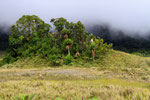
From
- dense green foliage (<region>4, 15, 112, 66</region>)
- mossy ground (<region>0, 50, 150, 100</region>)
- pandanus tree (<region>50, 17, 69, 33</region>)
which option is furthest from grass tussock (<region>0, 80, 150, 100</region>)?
pandanus tree (<region>50, 17, 69, 33</region>)

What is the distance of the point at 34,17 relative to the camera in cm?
4794

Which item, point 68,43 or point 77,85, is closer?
point 77,85

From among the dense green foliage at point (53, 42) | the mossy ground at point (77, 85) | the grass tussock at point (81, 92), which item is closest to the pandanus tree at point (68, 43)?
the dense green foliage at point (53, 42)

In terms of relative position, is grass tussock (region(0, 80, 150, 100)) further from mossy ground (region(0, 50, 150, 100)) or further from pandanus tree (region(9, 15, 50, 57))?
pandanus tree (region(9, 15, 50, 57))

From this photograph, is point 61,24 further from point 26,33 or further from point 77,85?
point 77,85

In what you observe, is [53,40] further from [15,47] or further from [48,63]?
[15,47]

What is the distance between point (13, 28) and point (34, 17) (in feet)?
31.9

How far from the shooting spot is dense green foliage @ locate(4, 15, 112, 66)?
40.8 meters

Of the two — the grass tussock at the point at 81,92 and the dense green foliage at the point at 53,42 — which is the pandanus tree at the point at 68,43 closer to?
the dense green foliage at the point at 53,42

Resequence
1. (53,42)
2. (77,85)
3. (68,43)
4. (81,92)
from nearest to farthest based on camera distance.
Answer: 1. (81,92)
2. (77,85)
3. (68,43)
4. (53,42)

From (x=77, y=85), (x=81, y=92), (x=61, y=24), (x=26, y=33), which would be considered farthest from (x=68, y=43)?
(x=81, y=92)

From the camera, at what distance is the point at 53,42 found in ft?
153

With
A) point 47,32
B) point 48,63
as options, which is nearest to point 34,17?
point 47,32

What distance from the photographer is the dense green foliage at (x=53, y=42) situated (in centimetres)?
4083
